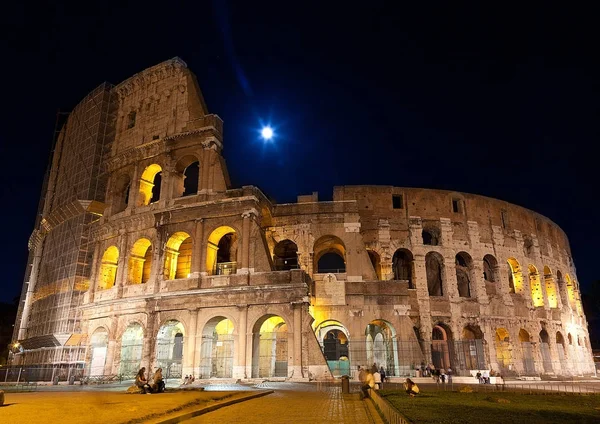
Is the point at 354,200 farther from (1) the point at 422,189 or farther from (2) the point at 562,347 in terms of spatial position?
(2) the point at 562,347

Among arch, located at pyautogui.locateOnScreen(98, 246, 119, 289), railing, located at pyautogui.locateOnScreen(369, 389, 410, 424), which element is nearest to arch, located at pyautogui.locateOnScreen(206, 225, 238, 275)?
arch, located at pyautogui.locateOnScreen(98, 246, 119, 289)

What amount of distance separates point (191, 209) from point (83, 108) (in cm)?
1497

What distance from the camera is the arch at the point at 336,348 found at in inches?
965

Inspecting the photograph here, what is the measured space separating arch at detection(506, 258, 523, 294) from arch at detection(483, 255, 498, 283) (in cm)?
117

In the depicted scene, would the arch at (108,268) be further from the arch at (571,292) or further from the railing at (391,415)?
the arch at (571,292)

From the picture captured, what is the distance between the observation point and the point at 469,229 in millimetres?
27703

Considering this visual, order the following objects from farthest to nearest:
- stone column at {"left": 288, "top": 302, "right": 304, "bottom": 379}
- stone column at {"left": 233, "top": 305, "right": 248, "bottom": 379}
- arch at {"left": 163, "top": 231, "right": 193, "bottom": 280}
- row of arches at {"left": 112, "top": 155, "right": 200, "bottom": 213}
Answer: row of arches at {"left": 112, "top": 155, "right": 200, "bottom": 213} → arch at {"left": 163, "top": 231, "right": 193, "bottom": 280} → stone column at {"left": 233, "top": 305, "right": 248, "bottom": 379} → stone column at {"left": 288, "top": 302, "right": 304, "bottom": 379}

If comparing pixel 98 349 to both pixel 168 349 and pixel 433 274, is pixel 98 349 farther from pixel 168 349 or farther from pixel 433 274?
pixel 433 274

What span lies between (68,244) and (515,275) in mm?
28512

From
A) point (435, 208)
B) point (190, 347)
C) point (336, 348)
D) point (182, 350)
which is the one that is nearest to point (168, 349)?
point (182, 350)

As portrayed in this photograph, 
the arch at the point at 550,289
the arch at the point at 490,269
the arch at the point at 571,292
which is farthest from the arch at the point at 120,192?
the arch at the point at 571,292

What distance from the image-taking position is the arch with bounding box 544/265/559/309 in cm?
3073

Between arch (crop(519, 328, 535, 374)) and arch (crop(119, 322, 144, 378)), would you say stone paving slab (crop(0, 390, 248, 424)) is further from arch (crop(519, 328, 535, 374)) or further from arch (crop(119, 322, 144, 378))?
arch (crop(519, 328, 535, 374))

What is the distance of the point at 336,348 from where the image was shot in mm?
24938
